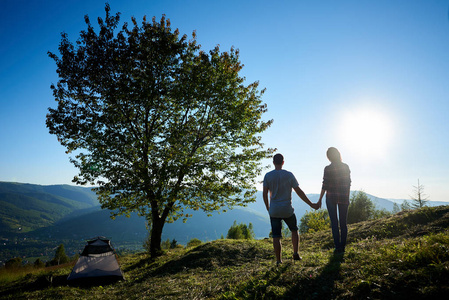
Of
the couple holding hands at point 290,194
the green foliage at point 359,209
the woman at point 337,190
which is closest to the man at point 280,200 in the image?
the couple holding hands at point 290,194

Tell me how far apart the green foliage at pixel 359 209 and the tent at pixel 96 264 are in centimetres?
4208

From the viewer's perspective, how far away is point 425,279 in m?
3.69

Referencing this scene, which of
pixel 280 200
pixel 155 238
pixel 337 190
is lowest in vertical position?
pixel 155 238

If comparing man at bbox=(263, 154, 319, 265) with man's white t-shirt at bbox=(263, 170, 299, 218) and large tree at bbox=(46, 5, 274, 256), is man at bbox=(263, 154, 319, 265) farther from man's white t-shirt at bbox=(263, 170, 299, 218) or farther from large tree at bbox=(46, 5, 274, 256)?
large tree at bbox=(46, 5, 274, 256)

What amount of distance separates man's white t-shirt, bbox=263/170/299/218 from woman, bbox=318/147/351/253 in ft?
5.09

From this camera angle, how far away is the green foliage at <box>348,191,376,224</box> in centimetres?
4163

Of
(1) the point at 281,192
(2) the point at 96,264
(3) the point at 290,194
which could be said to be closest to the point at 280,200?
(1) the point at 281,192

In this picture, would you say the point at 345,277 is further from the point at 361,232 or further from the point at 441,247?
the point at 361,232

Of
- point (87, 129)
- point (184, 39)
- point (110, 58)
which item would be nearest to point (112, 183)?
point (87, 129)

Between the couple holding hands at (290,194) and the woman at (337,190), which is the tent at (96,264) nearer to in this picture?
the couple holding hands at (290,194)

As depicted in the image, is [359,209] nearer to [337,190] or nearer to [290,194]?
[337,190]

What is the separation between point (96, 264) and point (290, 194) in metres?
12.1

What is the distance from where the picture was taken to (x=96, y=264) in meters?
12.1

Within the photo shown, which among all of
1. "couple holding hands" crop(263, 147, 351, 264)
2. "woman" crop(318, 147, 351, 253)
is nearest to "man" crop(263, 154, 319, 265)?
"couple holding hands" crop(263, 147, 351, 264)
